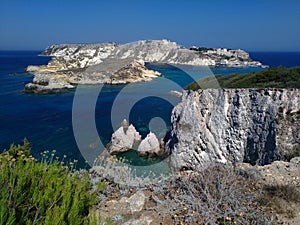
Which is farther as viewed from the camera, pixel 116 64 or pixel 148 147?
pixel 116 64

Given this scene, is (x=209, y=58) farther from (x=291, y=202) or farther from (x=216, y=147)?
(x=291, y=202)

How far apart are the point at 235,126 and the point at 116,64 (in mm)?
50500

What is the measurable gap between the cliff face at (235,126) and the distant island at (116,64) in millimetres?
29860

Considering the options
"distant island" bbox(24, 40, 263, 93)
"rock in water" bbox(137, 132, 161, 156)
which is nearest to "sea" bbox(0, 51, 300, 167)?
"rock in water" bbox(137, 132, 161, 156)

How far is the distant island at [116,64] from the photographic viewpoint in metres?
44.9

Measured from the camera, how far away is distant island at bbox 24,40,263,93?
1769 inches

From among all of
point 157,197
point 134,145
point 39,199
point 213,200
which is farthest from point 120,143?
point 39,199

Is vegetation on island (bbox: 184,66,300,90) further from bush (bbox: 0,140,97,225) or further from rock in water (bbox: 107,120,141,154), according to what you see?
bush (bbox: 0,140,97,225)

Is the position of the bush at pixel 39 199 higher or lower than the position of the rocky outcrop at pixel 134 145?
higher

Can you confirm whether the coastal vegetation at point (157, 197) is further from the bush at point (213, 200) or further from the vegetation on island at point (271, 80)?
the vegetation on island at point (271, 80)

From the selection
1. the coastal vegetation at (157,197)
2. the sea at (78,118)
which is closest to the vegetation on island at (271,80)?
the sea at (78,118)

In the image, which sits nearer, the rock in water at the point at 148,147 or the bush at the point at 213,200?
the bush at the point at 213,200

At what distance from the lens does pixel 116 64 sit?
2416 inches

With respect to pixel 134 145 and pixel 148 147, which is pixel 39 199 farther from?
pixel 134 145
